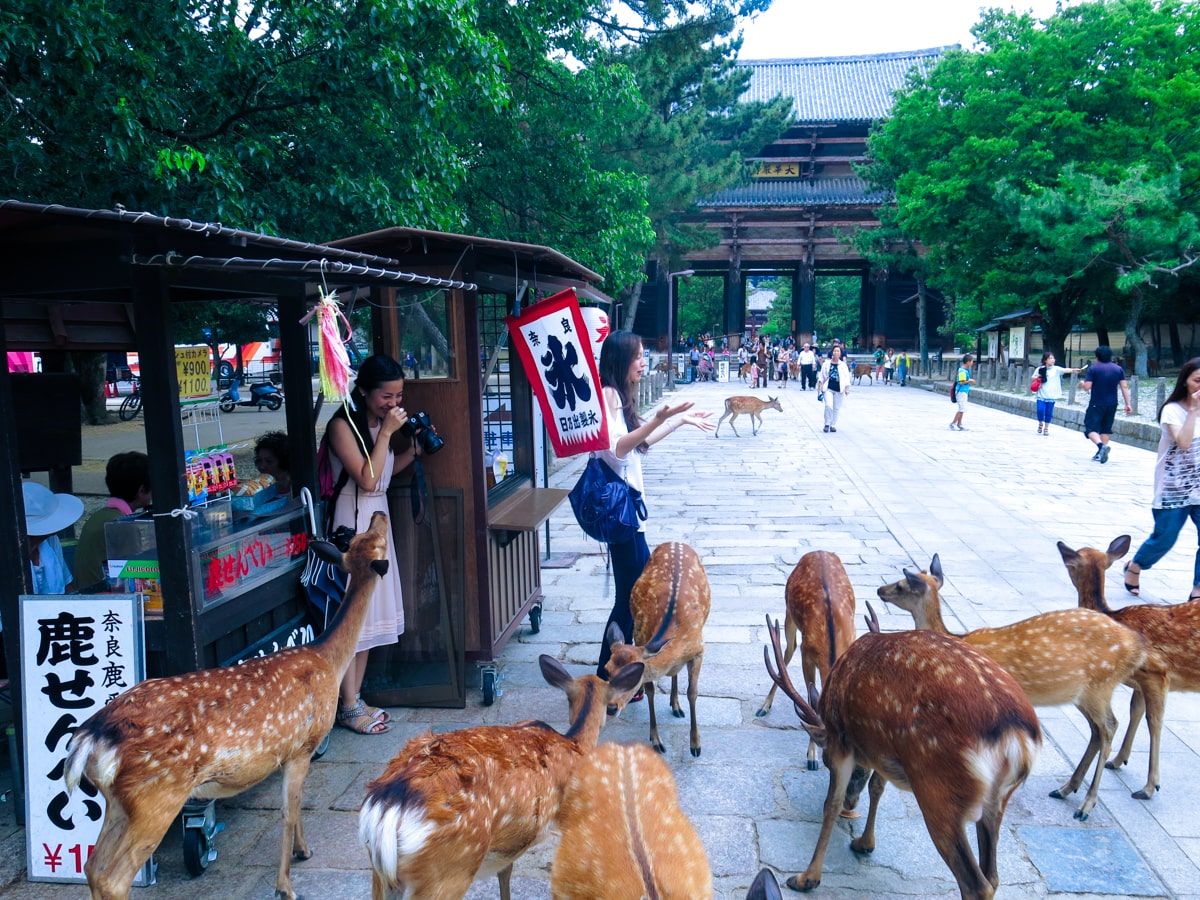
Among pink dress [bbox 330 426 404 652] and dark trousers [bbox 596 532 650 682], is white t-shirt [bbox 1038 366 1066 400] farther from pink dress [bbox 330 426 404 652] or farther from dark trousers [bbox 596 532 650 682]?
pink dress [bbox 330 426 404 652]

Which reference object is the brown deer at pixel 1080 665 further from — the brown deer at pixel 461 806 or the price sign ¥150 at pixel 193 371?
the price sign ¥150 at pixel 193 371

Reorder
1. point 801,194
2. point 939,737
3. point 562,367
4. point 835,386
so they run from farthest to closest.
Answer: point 801,194
point 835,386
point 562,367
point 939,737

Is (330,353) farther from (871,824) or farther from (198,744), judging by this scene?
(871,824)

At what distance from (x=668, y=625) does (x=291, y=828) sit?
1.71 m

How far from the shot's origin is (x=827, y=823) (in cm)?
288

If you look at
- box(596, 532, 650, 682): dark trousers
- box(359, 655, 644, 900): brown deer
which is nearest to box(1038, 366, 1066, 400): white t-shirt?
box(596, 532, 650, 682): dark trousers

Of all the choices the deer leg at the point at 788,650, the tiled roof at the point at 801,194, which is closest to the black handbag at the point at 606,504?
the deer leg at the point at 788,650

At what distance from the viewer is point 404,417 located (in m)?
3.79

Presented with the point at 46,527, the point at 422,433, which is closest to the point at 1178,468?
the point at 422,433

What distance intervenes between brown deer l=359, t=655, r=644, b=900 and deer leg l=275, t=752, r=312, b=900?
546mm

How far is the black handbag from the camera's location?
13.4ft

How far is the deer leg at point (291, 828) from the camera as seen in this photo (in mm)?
2803

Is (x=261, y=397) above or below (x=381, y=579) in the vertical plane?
above

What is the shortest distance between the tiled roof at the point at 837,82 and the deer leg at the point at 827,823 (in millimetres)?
37026
